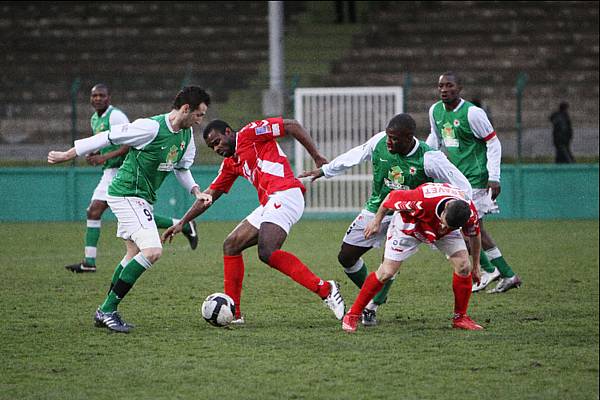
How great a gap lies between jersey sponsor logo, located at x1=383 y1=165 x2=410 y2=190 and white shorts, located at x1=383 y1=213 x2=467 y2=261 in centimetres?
33

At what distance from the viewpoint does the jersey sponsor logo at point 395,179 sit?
821 centimetres

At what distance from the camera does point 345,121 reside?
20.0 meters

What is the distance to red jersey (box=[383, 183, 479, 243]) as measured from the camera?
7.62 m

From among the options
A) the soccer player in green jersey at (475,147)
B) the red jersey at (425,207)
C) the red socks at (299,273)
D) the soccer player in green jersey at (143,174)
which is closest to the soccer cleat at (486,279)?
the soccer player in green jersey at (475,147)

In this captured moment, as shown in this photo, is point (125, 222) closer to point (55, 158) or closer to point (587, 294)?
point (55, 158)

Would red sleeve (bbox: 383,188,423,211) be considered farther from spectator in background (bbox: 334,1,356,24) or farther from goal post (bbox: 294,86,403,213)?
spectator in background (bbox: 334,1,356,24)

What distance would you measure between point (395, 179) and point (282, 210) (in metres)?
0.91

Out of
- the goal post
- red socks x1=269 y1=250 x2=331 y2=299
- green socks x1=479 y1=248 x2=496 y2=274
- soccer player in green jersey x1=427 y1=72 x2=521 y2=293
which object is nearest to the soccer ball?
red socks x1=269 y1=250 x2=331 y2=299

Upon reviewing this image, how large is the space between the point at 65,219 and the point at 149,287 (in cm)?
953

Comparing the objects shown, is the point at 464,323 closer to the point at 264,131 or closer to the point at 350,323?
the point at 350,323

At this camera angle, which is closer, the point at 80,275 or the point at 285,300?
the point at 285,300

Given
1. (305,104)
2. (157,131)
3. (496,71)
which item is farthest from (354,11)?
(157,131)

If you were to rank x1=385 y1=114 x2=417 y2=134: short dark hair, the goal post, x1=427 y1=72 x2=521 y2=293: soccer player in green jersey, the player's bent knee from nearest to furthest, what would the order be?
x1=385 y1=114 x2=417 y2=134: short dark hair → the player's bent knee → x1=427 y1=72 x2=521 y2=293: soccer player in green jersey → the goal post

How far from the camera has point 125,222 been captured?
27.8ft
